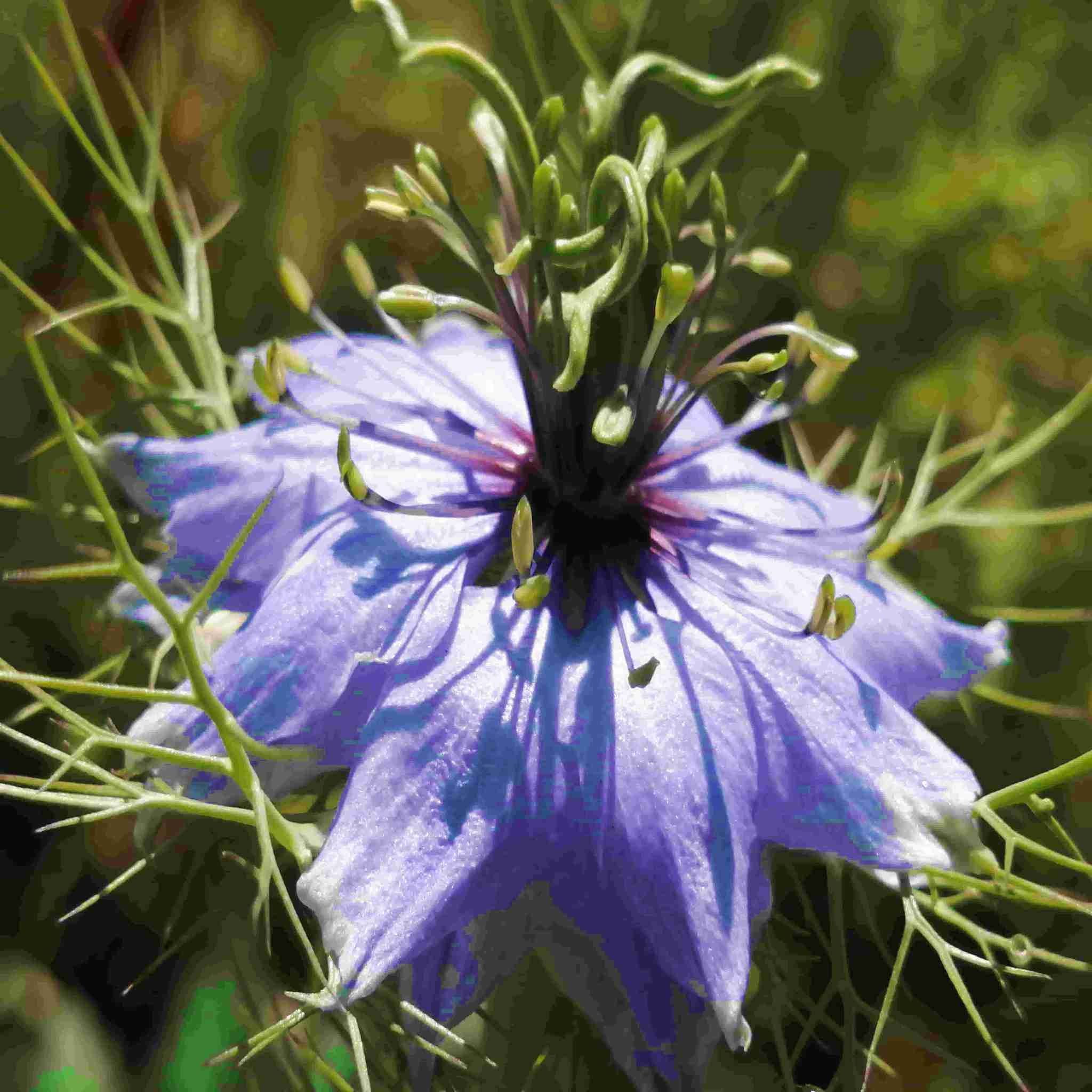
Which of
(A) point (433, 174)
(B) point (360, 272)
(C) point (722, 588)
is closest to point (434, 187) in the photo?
(A) point (433, 174)

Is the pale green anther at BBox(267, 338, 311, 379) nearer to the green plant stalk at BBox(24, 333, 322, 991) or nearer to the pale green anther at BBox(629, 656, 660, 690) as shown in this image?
the green plant stalk at BBox(24, 333, 322, 991)

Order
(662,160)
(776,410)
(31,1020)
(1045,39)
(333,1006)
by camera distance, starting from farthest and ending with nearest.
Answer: (1045,39), (31,1020), (776,410), (662,160), (333,1006)

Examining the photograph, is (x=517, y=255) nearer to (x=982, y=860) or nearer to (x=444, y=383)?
(x=444, y=383)

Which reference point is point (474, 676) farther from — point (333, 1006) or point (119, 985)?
point (119, 985)

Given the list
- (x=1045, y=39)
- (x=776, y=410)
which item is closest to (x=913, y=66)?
(x=1045, y=39)

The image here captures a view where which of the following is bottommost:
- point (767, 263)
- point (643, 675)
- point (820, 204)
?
point (820, 204)

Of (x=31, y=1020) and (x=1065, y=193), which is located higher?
(x=1065, y=193)

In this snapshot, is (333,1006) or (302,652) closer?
(333,1006)
